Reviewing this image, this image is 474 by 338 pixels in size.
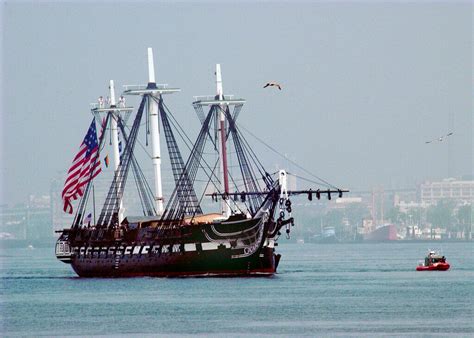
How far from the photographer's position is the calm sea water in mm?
80938

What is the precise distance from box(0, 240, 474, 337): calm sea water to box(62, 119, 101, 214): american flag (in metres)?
6.64

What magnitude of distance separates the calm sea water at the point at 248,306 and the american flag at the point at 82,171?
6.64 m

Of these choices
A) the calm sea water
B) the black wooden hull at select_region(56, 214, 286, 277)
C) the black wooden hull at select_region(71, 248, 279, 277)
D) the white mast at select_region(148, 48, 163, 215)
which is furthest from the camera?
the white mast at select_region(148, 48, 163, 215)

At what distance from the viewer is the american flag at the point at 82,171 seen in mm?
129500

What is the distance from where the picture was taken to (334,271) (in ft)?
454

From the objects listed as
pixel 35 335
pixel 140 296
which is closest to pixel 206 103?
pixel 140 296

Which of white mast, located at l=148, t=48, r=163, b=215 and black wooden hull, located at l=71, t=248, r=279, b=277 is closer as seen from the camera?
black wooden hull, located at l=71, t=248, r=279, b=277

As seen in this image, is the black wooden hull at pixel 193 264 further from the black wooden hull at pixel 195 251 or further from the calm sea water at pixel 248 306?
the calm sea water at pixel 248 306

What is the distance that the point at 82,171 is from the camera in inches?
5123

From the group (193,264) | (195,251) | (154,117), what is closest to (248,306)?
(195,251)

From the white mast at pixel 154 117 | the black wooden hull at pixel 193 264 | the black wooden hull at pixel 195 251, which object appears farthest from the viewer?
the white mast at pixel 154 117

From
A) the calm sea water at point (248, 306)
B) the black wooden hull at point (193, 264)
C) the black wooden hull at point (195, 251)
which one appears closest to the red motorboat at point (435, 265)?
the calm sea water at point (248, 306)

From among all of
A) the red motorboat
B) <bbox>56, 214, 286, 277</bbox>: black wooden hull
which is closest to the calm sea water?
<bbox>56, 214, 286, 277</bbox>: black wooden hull

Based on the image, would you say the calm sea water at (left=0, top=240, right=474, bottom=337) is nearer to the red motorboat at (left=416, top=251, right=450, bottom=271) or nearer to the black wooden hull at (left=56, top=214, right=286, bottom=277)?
the black wooden hull at (left=56, top=214, right=286, bottom=277)
